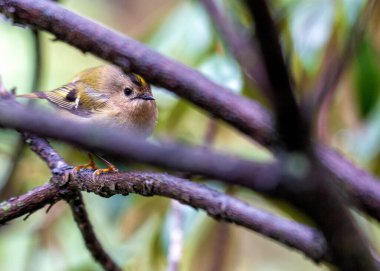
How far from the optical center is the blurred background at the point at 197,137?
6.23 ft

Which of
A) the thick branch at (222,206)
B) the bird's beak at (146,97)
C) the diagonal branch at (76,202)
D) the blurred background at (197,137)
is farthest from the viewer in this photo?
the bird's beak at (146,97)

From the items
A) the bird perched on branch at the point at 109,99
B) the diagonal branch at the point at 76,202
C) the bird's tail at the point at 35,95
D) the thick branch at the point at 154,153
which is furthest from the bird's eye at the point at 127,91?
the thick branch at the point at 154,153

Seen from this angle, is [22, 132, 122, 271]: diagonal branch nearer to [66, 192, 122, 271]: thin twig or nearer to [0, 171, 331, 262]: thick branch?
[66, 192, 122, 271]: thin twig

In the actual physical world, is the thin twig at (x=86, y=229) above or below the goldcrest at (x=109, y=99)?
below

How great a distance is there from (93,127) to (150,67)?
89 centimetres

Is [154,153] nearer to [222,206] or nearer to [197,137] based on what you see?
[222,206]

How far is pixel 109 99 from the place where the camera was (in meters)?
2.20

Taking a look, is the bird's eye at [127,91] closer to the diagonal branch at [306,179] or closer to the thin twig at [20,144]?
the thin twig at [20,144]

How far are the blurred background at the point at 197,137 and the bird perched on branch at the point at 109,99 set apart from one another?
0.07m

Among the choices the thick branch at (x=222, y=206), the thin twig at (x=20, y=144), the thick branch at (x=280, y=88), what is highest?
the thick branch at (x=280, y=88)

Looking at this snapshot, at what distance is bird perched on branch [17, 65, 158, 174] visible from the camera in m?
2.03

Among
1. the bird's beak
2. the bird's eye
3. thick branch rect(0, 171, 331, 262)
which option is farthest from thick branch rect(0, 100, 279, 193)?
the bird's eye

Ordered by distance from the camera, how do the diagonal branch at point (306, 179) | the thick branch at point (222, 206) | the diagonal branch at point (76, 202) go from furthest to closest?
the diagonal branch at point (76, 202) < the thick branch at point (222, 206) < the diagonal branch at point (306, 179)

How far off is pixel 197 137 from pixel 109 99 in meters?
0.63
